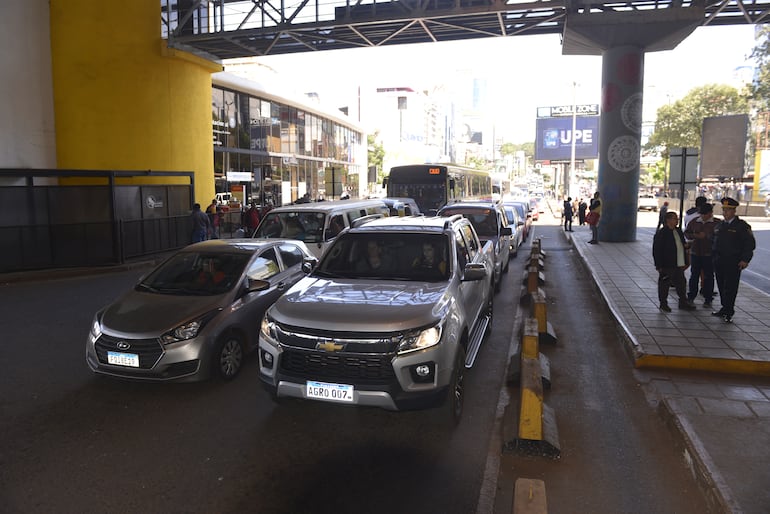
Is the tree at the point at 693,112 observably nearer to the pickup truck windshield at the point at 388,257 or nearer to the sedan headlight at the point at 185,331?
the pickup truck windshield at the point at 388,257

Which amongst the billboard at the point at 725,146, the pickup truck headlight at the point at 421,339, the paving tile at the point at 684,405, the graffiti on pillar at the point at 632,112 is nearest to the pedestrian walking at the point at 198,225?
the pickup truck headlight at the point at 421,339

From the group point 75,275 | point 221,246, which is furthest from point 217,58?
A: point 221,246

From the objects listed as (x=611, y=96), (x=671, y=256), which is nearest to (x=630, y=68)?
(x=611, y=96)

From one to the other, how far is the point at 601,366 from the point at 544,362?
0.91 m

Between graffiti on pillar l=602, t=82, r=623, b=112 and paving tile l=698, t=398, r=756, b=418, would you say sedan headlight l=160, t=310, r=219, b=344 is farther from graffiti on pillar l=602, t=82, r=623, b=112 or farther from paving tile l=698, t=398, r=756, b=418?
graffiti on pillar l=602, t=82, r=623, b=112

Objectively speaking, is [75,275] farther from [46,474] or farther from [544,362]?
[544,362]

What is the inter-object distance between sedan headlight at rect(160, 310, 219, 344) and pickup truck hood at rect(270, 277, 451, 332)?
→ 3.89 ft

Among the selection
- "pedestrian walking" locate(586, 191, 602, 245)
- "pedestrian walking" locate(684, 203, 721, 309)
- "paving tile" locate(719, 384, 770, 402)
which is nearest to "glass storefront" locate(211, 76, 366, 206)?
"pedestrian walking" locate(586, 191, 602, 245)

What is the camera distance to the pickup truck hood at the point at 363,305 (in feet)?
15.6

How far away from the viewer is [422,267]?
20.2 feet

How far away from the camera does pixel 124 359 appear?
5.87m

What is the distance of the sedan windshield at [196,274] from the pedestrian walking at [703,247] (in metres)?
7.32

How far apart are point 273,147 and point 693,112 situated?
4156 cm

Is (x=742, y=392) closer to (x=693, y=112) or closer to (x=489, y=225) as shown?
(x=489, y=225)
